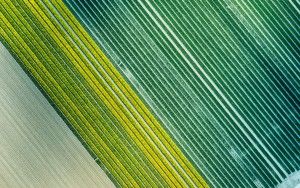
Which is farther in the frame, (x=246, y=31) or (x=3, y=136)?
(x=246, y=31)

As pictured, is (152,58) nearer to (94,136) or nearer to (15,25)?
(94,136)

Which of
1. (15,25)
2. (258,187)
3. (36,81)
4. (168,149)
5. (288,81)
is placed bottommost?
(258,187)

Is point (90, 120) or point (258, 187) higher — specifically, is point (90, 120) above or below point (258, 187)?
above

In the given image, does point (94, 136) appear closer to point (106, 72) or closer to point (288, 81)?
point (106, 72)

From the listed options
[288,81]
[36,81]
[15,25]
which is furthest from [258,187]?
[15,25]

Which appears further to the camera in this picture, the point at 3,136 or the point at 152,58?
the point at 152,58

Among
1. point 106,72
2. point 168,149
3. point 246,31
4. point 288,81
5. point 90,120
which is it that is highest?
point 106,72

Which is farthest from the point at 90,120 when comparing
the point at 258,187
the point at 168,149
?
the point at 258,187
